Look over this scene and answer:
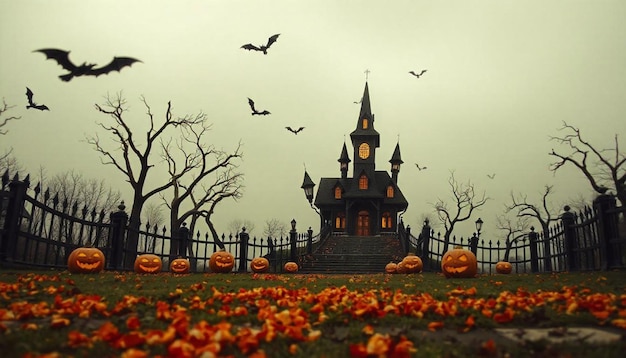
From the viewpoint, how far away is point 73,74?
5773mm

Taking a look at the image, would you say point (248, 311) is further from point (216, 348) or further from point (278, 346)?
point (216, 348)

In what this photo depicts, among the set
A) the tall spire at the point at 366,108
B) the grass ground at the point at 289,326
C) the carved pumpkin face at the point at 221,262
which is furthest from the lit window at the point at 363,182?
the grass ground at the point at 289,326

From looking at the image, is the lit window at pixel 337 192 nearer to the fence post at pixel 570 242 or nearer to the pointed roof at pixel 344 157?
the pointed roof at pixel 344 157

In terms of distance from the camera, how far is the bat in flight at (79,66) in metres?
5.66

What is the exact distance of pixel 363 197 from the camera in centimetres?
4634

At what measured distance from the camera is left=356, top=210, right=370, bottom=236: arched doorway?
4800 centimetres

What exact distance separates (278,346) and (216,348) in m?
0.58

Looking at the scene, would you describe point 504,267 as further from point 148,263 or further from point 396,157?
point 396,157

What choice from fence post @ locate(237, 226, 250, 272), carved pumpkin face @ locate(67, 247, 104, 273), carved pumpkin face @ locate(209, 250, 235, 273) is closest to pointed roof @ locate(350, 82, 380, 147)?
fence post @ locate(237, 226, 250, 272)

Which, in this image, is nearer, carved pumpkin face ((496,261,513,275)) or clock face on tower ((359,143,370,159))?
carved pumpkin face ((496,261,513,275))

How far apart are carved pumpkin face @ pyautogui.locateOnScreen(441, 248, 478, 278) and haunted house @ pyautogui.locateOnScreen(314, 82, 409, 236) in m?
35.1

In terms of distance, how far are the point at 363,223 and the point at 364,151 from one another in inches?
334

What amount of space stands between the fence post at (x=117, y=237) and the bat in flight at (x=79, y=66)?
8.78 m

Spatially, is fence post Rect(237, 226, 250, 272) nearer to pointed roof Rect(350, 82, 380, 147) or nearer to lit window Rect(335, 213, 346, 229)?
lit window Rect(335, 213, 346, 229)
